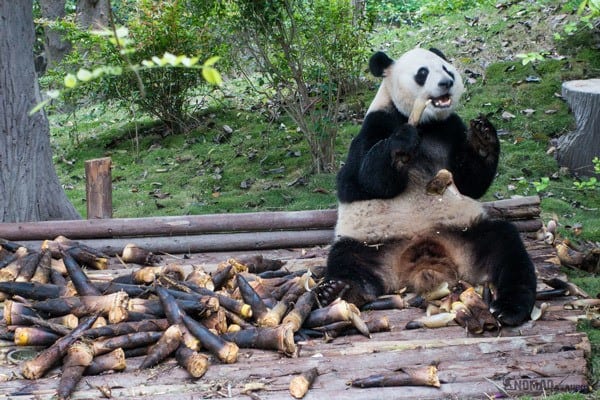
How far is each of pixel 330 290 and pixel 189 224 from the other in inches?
67.9

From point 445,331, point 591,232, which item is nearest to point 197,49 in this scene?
point 591,232

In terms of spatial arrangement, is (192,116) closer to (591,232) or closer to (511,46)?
(511,46)

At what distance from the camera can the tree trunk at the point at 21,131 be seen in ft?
18.9

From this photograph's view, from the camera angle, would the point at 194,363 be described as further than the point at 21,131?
No

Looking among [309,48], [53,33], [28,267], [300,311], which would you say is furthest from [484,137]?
[53,33]

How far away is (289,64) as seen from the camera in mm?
7668

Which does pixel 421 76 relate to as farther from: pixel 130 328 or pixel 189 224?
pixel 130 328

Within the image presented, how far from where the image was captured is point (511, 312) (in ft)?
12.8

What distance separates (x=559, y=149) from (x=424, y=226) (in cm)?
386

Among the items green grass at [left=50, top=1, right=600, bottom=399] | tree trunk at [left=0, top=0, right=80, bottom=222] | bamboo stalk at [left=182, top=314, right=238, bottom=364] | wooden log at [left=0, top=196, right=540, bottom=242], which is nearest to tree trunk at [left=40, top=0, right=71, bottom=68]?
green grass at [left=50, top=1, right=600, bottom=399]

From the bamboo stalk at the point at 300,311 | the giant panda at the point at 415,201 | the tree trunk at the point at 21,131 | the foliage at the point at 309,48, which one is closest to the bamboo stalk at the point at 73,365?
the bamboo stalk at the point at 300,311

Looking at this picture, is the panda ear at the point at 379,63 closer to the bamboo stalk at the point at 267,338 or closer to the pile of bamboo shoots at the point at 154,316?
the pile of bamboo shoots at the point at 154,316

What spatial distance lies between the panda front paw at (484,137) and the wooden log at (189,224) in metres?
0.86

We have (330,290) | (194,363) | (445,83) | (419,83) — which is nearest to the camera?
(194,363)
